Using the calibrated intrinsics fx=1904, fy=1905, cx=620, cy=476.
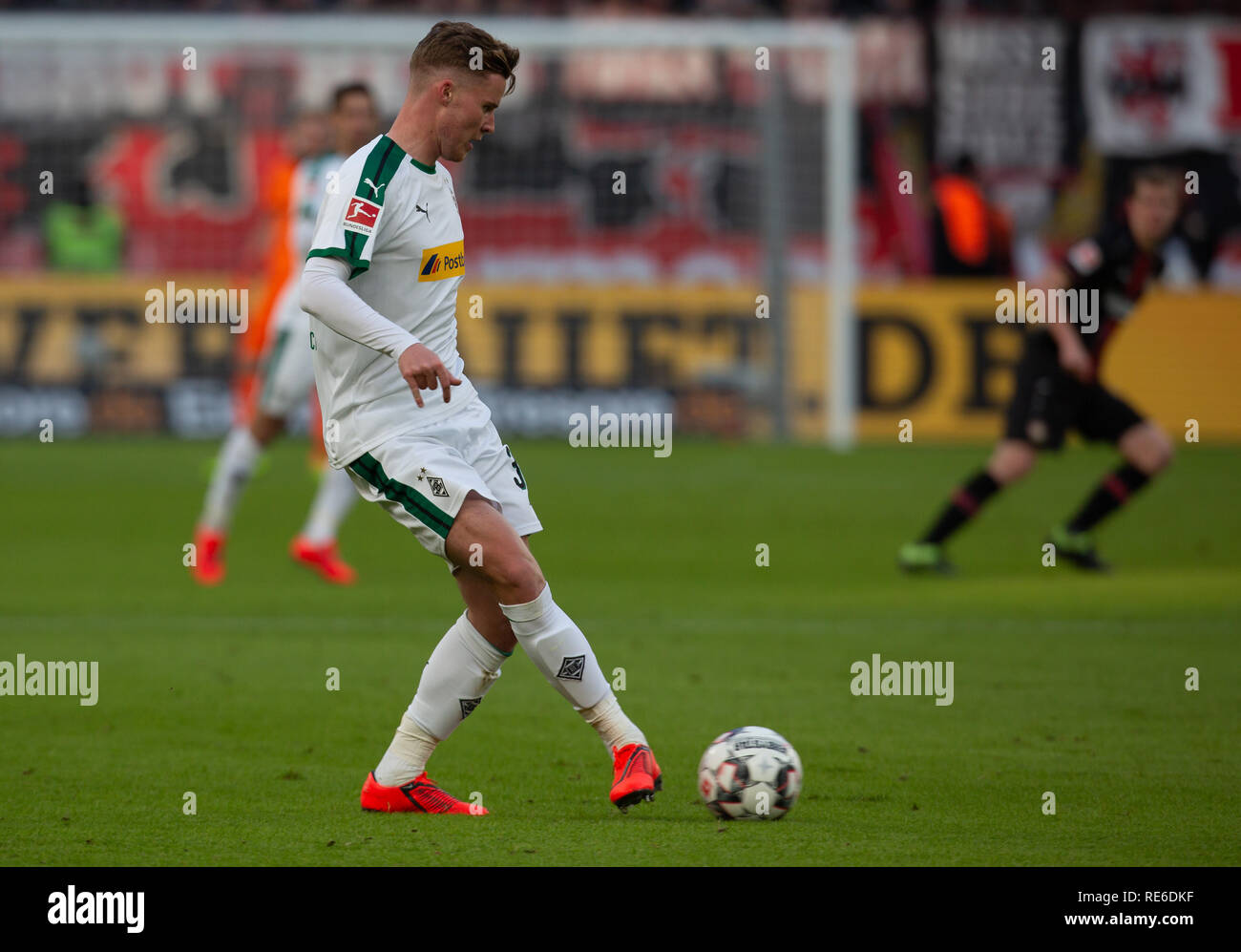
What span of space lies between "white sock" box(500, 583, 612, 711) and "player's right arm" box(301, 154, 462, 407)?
0.63 m

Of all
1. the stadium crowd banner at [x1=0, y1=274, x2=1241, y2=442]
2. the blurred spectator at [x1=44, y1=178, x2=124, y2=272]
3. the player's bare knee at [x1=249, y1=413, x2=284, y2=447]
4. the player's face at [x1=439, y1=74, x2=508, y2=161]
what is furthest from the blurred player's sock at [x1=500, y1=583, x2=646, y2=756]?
the blurred spectator at [x1=44, y1=178, x2=124, y2=272]

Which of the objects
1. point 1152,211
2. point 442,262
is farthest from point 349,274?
point 1152,211

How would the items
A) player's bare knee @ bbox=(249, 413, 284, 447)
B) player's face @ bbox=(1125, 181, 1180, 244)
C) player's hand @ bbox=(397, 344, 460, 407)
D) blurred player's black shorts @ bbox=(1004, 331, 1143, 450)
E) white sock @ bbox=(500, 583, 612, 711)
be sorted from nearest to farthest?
1. player's hand @ bbox=(397, 344, 460, 407)
2. white sock @ bbox=(500, 583, 612, 711)
3. player's bare knee @ bbox=(249, 413, 284, 447)
4. player's face @ bbox=(1125, 181, 1180, 244)
5. blurred player's black shorts @ bbox=(1004, 331, 1143, 450)

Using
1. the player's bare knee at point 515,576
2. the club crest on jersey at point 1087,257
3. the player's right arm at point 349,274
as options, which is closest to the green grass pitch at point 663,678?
the player's bare knee at point 515,576

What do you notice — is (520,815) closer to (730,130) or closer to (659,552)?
(659,552)

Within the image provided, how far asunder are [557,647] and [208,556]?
5.57 meters

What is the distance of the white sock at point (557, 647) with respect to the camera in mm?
5051

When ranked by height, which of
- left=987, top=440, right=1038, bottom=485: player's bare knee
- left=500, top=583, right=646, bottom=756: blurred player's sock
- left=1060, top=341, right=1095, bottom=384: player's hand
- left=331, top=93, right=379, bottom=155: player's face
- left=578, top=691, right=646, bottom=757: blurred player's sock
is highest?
left=331, top=93, right=379, bottom=155: player's face

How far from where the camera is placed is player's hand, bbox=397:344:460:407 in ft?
15.4

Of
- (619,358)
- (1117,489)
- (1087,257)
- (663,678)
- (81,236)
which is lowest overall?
(663,678)

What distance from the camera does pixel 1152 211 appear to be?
34.5 feet

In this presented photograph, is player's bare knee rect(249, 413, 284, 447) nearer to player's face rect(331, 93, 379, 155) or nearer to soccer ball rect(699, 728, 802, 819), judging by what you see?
player's face rect(331, 93, 379, 155)

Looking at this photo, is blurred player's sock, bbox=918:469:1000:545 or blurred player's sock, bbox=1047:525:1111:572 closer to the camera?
blurred player's sock, bbox=918:469:1000:545

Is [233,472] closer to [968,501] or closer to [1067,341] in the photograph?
[968,501]
